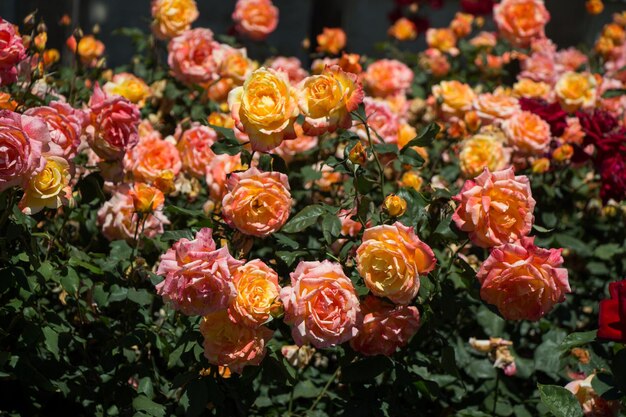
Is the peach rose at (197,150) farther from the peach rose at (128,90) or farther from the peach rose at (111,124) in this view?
the peach rose at (111,124)

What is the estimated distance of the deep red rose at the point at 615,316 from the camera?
158 cm

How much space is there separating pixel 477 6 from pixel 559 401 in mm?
3311

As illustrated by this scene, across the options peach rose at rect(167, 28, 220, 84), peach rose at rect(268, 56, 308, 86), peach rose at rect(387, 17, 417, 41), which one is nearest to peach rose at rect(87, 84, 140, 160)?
peach rose at rect(167, 28, 220, 84)

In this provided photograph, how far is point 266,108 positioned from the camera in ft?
5.66

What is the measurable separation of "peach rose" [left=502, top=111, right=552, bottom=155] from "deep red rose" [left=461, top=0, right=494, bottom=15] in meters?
2.25

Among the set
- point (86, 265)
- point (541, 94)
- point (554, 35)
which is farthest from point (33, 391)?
point (554, 35)

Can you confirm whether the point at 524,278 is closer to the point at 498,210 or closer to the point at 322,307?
the point at 498,210

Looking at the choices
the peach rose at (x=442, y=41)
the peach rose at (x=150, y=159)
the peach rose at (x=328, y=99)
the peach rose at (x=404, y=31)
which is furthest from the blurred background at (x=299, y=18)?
the peach rose at (x=328, y=99)

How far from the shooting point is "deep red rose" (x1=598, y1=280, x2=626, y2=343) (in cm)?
158

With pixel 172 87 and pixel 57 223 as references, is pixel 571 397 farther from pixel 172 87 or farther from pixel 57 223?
pixel 172 87

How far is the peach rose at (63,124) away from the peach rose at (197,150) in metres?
0.45

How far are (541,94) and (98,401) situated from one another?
5.29ft

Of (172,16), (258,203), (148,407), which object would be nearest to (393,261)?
(258,203)

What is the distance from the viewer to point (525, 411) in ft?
7.32
